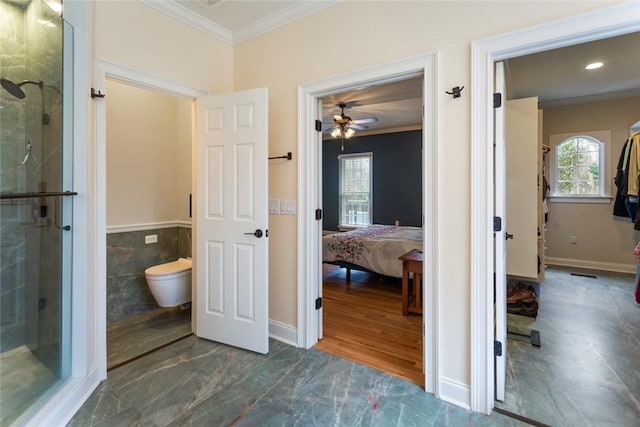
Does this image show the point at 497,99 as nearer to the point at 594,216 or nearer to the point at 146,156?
the point at 146,156

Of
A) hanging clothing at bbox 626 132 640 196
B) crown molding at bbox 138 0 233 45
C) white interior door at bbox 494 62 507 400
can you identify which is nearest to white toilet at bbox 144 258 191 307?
crown molding at bbox 138 0 233 45

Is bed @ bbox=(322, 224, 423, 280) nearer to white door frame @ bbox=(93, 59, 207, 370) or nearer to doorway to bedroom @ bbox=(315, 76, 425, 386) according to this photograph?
doorway to bedroom @ bbox=(315, 76, 425, 386)

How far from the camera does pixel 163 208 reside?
3.42 m

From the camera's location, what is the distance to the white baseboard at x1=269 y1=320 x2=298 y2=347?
254 centimetres

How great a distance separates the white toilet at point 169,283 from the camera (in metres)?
2.92

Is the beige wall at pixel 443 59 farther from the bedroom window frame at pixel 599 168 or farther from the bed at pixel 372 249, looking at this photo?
the bedroom window frame at pixel 599 168

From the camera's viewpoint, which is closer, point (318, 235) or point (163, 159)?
point (318, 235)

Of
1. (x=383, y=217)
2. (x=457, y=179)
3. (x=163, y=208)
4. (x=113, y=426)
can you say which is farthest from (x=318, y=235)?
(x=383, y=217)

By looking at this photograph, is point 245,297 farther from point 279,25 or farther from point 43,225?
point 279,25

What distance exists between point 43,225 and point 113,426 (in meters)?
1.25

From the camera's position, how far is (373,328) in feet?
9.43

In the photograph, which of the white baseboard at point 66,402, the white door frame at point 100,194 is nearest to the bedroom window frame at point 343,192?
the white door frame at point 100,194

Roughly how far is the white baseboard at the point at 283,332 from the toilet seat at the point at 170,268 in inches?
41.6

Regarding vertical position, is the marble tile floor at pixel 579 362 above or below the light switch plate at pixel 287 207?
below
